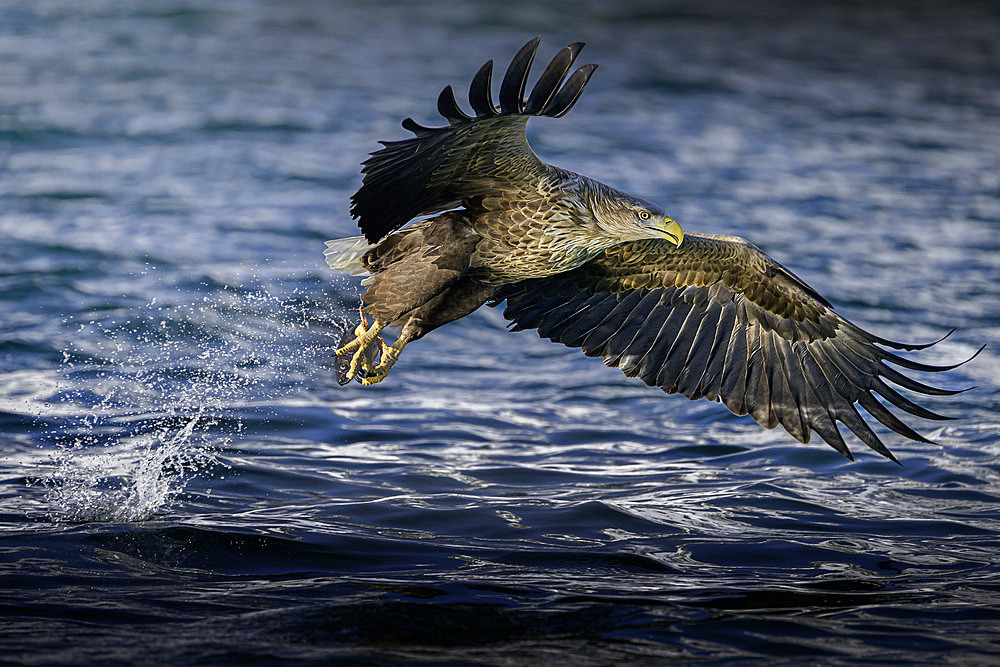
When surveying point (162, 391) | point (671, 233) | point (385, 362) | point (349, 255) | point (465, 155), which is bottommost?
point (162, 391)

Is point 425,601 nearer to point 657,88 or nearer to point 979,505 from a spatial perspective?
point 979,505

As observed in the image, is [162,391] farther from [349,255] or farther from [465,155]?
[465,155]

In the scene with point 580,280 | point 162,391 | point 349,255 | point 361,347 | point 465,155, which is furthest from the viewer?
point 162,391

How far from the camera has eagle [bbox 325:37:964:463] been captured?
452cm

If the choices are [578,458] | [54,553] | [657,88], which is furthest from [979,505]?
[657,88]

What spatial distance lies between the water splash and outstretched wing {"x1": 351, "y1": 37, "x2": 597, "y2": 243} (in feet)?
6.51

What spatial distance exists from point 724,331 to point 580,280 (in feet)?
2.50

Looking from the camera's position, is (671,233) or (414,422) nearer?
(671,233)

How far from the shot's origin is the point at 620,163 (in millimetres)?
13977

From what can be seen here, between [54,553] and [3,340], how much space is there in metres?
3.79

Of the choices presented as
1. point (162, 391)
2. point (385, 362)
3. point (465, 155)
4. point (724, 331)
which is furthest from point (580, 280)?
point (162, 391)

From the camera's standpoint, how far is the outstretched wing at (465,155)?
3951mm

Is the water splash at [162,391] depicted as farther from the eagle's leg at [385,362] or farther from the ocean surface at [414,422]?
the eagle's leg at [385,362]

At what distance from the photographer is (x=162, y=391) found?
7.40 metres
